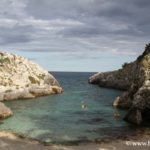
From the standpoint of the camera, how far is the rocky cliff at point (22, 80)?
84.9 meters

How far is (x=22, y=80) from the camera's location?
303 ft

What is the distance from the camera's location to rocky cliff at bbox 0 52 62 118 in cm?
8494

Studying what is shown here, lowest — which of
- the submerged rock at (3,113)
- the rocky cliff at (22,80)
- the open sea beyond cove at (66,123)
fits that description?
the open sea beyond cove at (66,123)

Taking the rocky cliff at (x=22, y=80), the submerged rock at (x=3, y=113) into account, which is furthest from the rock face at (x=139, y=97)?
the rocky cliff at (x=22, y=80)

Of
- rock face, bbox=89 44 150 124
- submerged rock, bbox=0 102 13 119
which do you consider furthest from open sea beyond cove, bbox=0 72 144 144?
rock face, bbox=89 44 150 124

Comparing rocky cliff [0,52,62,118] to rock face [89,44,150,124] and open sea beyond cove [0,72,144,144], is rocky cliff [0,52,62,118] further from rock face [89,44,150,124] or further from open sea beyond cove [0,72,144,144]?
rock face [89,44,150,124]

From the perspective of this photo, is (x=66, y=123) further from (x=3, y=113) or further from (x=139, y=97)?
(x=139, y=97)

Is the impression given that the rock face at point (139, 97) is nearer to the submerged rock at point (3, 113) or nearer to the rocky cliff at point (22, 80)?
the submerged rock at point (3, 113)

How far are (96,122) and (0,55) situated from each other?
54697 mm

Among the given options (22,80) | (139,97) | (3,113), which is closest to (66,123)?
(3,113)

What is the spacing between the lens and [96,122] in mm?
54062

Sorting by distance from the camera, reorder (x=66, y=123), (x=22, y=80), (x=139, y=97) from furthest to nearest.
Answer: (x=22, y=80)
(x=139, y=97)
(x=66, y=123)

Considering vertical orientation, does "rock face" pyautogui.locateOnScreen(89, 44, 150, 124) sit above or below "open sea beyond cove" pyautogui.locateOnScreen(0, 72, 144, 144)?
above

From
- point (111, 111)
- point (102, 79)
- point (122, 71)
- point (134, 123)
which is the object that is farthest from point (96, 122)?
point (102, 79)
